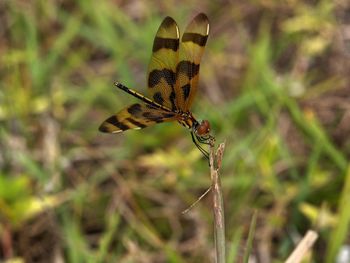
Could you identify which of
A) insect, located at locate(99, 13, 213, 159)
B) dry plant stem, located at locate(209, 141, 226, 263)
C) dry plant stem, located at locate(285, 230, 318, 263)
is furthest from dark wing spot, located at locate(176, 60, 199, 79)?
dry plant stem, located at locate(285, 230, 318, 263)

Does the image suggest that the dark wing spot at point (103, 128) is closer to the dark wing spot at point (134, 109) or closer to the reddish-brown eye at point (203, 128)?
the dark wing spot at point (134, 109)

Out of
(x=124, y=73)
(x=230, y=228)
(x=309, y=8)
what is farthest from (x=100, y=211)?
(x=309, y=8)

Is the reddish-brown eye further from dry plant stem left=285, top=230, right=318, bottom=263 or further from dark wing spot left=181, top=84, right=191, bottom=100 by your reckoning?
dry plant stem left=285, top=230, right=318, bottom=263

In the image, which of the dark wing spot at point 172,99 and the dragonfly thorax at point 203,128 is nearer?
the dragonfly thorax at point 203,128

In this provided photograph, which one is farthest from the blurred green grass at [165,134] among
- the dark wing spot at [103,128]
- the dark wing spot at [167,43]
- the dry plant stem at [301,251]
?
the dark wing spot at [167,43]

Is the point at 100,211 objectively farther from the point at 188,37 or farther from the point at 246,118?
the point at 188,37
